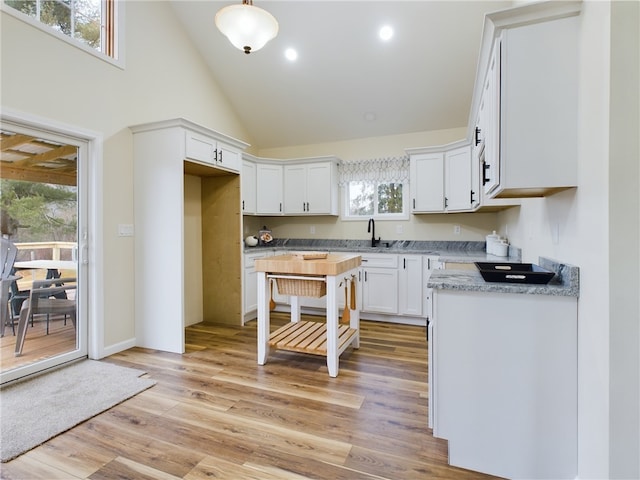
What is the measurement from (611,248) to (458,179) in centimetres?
293

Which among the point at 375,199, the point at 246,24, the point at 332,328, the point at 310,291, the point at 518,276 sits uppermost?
the point at 246,24

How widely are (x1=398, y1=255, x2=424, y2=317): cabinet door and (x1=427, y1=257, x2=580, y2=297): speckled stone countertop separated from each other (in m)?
2.23

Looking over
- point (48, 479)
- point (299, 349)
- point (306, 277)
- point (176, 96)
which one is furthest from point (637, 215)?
point (176, 96)

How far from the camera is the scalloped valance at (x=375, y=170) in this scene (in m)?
4.67

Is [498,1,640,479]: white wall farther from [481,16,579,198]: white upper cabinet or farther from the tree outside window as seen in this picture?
the tree outside window

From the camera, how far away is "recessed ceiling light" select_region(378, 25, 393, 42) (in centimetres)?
354

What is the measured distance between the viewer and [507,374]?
1577 mm

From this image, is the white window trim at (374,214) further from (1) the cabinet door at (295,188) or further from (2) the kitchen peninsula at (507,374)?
(2) the kitchen peninsula at (507,374)

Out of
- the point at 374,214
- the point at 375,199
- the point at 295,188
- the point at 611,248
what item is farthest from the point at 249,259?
the point at 611,248

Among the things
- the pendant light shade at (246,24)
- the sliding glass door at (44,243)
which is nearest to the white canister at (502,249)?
the pendant light shade at (246,24)

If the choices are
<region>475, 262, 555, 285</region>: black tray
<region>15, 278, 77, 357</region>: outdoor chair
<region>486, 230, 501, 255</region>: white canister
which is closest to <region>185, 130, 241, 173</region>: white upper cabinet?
<region>15, 278, 77, 357</region>: outdoor chair

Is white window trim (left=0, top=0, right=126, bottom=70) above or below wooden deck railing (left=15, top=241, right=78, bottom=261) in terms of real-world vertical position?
above

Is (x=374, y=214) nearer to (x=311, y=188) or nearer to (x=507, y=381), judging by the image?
(x=311, y=188)

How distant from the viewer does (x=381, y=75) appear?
13.1ft
